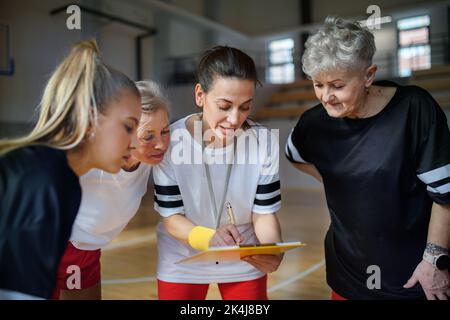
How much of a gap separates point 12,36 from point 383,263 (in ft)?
5.20

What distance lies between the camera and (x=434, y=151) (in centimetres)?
77

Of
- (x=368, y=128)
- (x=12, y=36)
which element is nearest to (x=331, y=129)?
(x=368, y=128)

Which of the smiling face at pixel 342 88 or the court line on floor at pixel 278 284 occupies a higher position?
the smiling face at pixel 342 88

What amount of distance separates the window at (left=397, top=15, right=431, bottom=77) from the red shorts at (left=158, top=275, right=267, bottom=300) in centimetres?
77

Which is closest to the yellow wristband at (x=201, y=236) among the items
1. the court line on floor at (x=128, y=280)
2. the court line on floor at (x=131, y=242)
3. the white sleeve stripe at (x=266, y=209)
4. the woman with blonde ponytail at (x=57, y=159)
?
the white sleeve stripe at (x=266, y=209)

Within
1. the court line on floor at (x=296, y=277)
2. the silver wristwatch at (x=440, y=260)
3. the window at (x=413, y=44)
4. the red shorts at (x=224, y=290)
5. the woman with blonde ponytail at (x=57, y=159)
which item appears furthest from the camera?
the court line on floor at (x=296, y=277)

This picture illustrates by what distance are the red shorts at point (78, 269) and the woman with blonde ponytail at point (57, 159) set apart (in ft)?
1.25

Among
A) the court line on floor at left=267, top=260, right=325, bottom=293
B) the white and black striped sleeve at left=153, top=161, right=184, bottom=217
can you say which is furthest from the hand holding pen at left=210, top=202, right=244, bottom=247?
the court line on floor at left=267, top=260, right=325, bottom=293

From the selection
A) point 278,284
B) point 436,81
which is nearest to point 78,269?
point 436,81

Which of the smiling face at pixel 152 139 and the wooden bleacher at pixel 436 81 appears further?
the wooden bleacher at pixel 436 81

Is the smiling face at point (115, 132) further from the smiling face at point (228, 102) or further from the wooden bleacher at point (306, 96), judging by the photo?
the wooden bleacher at point (306, 96)

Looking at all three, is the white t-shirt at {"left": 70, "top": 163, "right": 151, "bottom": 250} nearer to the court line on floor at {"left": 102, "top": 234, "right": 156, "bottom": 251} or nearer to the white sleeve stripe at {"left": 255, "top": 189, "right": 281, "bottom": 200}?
the white sleeve stripe at {"left": 255, "top": 189, "right": 281, "bottom": 200}

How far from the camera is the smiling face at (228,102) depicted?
2.56ft
